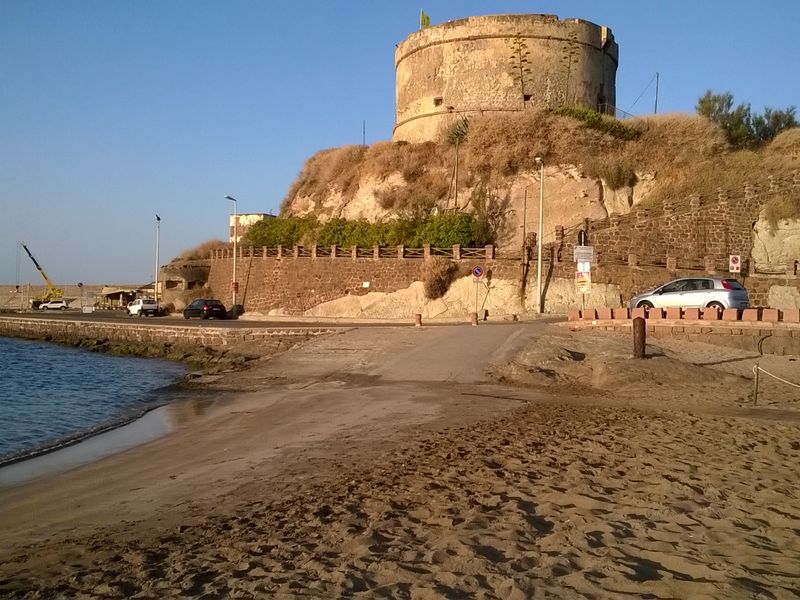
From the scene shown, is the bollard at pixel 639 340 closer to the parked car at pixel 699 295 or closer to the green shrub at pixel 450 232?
the parked car at pixel 699 295

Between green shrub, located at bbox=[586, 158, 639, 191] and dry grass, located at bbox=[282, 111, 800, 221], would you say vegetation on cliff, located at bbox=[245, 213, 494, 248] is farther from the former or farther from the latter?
green shrub, located at bbox=[586, 158, 639, 191]

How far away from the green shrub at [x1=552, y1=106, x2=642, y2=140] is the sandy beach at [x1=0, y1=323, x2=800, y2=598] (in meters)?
34.0

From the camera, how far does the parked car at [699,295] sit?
947 inches

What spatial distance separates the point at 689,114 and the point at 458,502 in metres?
47.0

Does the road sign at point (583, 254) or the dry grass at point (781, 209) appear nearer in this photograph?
the road sign at point (583, 254)

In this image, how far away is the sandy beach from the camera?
512 centimetres

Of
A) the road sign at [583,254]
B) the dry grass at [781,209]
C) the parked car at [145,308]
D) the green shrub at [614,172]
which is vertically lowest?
the parked car at [145,308]

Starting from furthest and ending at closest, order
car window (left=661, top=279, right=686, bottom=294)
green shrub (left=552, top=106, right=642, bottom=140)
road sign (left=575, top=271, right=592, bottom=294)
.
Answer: green shrub (left=552, top=106, right=642, bottom=140)
car window (left=661, top=279, right=686, bottom=294)
road sign (left=575, top=271, right=592, bottom=294)

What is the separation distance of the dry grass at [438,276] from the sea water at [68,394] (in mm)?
14664

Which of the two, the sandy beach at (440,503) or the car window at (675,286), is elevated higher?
the car window at (675,286)

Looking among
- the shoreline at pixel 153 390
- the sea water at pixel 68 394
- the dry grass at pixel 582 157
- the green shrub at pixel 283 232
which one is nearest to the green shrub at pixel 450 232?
the dry grass at pixel 582 157

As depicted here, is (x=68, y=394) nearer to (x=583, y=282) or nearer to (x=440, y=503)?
(x=440, y=503)

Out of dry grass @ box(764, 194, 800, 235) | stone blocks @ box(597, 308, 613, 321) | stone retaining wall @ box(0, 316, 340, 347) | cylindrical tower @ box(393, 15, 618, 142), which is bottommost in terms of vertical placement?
stone retaining wall @ box(0, 316, 340, 347)

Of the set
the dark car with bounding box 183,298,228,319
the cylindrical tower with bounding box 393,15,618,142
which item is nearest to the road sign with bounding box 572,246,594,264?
the cylindrical tower with bounding box 393,15,618,142
